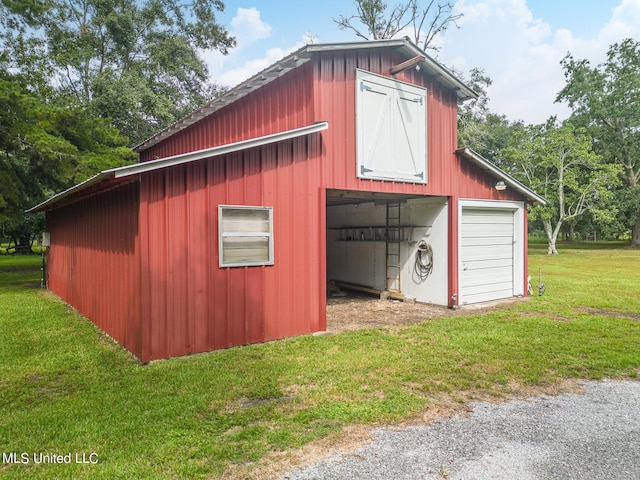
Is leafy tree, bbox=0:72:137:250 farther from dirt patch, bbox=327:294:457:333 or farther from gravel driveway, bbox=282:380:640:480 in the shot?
gravel driveway, bbox=282:380:640:480

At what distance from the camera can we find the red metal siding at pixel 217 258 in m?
5.17

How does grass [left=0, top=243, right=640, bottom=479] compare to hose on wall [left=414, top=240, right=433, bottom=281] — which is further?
hose on wall [left=414, top=240, right=433, bottom=281]

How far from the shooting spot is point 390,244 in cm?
1032

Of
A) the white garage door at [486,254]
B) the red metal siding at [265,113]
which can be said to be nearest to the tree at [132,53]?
the red metal siding at [265,113]

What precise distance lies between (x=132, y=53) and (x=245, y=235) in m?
22.5

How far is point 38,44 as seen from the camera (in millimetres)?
16234

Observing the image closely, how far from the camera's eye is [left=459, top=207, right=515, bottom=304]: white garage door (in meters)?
8.96

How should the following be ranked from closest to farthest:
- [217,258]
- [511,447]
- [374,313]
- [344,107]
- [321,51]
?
[511,447]
[217,258]
[321,51]
[344,107]
[374,313]

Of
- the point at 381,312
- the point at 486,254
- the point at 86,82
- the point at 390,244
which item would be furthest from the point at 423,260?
the point at 86,82

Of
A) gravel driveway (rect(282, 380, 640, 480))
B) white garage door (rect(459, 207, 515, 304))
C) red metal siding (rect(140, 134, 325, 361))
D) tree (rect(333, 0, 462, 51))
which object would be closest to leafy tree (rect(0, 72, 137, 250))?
red metal siding (rect(140, 134, 325, 361))

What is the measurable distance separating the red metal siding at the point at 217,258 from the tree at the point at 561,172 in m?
21.2

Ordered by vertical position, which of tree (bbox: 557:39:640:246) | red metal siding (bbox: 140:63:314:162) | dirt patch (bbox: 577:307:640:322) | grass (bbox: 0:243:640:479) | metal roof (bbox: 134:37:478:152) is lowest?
grass (bbox: 0:243:640:479)

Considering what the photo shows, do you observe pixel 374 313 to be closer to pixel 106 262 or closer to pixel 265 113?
pixel 265 113

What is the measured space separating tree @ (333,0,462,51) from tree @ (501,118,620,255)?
28.2 feet
